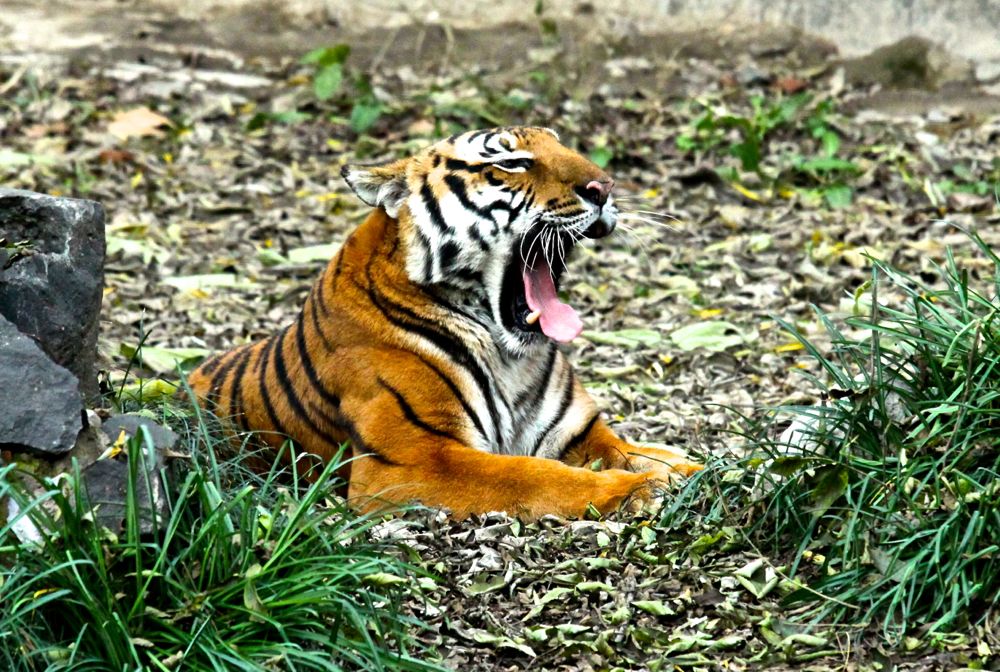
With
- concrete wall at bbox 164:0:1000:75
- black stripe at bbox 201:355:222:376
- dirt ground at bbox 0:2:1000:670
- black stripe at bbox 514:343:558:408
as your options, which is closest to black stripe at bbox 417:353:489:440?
black stripe at bbox 514:343:558:408

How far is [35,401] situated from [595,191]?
206 centimetres

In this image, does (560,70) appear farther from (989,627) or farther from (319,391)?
(989,627)

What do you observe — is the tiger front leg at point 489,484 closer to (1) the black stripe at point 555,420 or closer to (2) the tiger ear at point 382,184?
(1) the black stripe at point 555,420

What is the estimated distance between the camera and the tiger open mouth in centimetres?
476

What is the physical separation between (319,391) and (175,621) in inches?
63.2

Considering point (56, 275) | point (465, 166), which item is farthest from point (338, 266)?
point (56, 275)

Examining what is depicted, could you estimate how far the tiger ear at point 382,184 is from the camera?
15.7 ft

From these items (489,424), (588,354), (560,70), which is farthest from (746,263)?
(489,424)

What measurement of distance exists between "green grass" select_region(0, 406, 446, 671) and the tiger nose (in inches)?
66.8

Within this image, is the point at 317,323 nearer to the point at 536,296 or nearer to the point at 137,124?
the point at 536,296

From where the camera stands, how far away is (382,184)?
4809 mm

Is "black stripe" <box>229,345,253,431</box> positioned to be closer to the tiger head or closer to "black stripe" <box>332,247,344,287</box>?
"black stripe" <box>332,247,344,287</box>

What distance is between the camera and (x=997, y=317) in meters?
3.76

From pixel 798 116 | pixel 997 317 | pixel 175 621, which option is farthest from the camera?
pixel 798 116
